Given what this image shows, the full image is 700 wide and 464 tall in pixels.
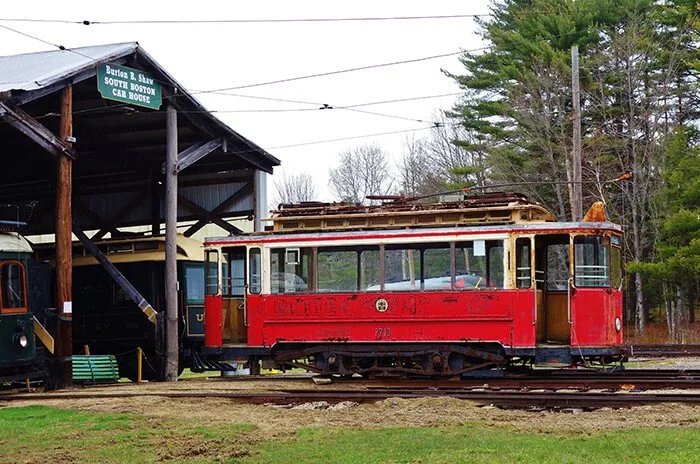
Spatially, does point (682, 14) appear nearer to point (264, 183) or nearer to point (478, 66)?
point (478, 66)

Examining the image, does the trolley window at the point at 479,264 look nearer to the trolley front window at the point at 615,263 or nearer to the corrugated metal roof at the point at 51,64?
the trolley front window at the point at 615,263

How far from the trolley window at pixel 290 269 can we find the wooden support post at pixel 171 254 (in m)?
4.41

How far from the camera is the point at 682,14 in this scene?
1745 inches

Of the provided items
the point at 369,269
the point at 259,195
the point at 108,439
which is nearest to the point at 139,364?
the point at 259,195

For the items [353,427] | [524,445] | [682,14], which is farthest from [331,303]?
[682,14]

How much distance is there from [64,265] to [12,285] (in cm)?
167

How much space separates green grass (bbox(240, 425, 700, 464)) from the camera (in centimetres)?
1073

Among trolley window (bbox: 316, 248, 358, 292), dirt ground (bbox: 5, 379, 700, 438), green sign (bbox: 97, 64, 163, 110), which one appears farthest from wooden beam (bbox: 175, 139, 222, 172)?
dirt ground (bbox: 5, 379, 700, 438)

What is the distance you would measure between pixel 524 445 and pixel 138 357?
16.5m

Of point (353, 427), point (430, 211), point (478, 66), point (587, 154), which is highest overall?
point (478, 66)

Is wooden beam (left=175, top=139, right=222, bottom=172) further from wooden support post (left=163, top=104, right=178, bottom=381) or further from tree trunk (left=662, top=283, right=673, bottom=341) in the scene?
tree trunk (left=662, top=283, right=673, bottom=341)

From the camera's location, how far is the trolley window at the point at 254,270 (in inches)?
846

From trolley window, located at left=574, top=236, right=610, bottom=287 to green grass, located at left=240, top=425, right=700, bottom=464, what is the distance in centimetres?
702

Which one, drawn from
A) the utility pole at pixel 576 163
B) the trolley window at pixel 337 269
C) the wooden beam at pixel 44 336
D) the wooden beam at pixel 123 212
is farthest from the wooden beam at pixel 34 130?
the utility pole at pixel 576 163
